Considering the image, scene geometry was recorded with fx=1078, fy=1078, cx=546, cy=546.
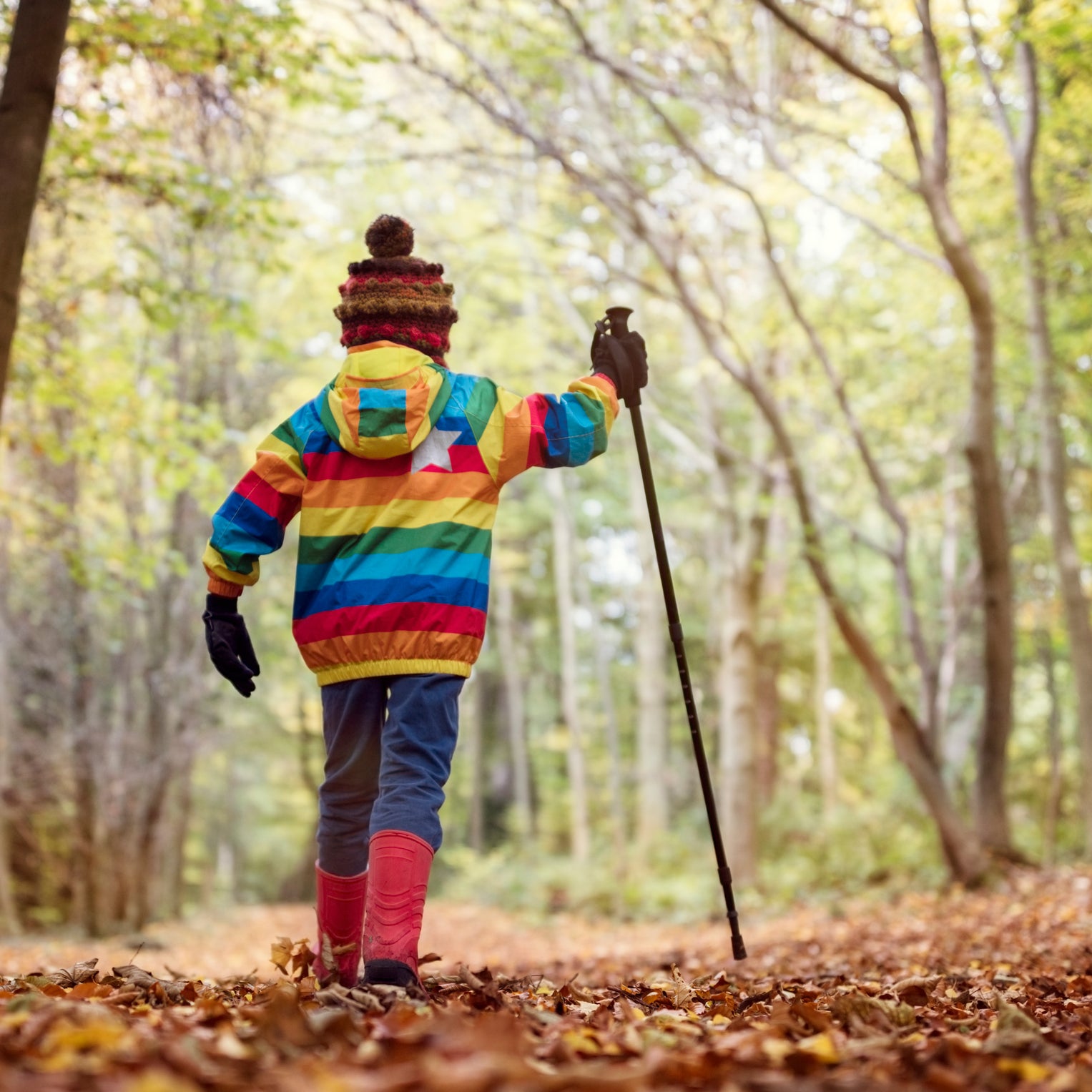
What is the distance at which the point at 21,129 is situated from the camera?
385cm

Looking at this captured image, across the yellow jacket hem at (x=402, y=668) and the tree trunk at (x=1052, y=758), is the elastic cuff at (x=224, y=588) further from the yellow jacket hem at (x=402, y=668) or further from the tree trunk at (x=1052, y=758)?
the tree trunk at (x=1052, y=758)

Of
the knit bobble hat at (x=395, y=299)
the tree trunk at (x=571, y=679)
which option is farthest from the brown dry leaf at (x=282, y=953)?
the tree trunk at (x=571, y=679)

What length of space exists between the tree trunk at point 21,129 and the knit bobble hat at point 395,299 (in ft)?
4.45

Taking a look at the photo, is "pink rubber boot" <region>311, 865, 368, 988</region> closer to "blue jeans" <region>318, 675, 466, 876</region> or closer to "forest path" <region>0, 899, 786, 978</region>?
"blue jeans" <region>318, 675, 466, 876</region>

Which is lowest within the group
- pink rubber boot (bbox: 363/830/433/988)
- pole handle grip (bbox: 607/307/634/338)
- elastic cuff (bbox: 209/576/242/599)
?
pink rubber boot (bbox: 363/830/433/988)

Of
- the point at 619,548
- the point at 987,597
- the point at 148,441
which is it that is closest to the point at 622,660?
the point at 619,548

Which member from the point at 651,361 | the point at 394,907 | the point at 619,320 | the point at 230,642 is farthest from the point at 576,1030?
the point at 651,361

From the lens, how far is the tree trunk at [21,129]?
12.5 feet

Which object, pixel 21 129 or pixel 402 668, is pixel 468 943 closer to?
pixel 402 668

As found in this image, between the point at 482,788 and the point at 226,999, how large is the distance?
71.5 feet

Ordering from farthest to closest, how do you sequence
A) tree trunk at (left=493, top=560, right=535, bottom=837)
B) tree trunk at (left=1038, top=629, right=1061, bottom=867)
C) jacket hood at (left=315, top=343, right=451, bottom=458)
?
tree trunk at (left=493, top=560, right=535, bottom=837) < tree trunk at (left=1038, top=629, right=1061, bottom=867) < jacket hood at (left=315, top=343, right=451, bottom=458)

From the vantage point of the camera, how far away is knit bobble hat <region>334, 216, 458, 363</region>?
10.6ft

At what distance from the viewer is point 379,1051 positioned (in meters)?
1.76

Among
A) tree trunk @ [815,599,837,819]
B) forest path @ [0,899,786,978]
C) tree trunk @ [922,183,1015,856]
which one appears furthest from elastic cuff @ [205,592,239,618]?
tree trunk @ [815,599,837,819]
